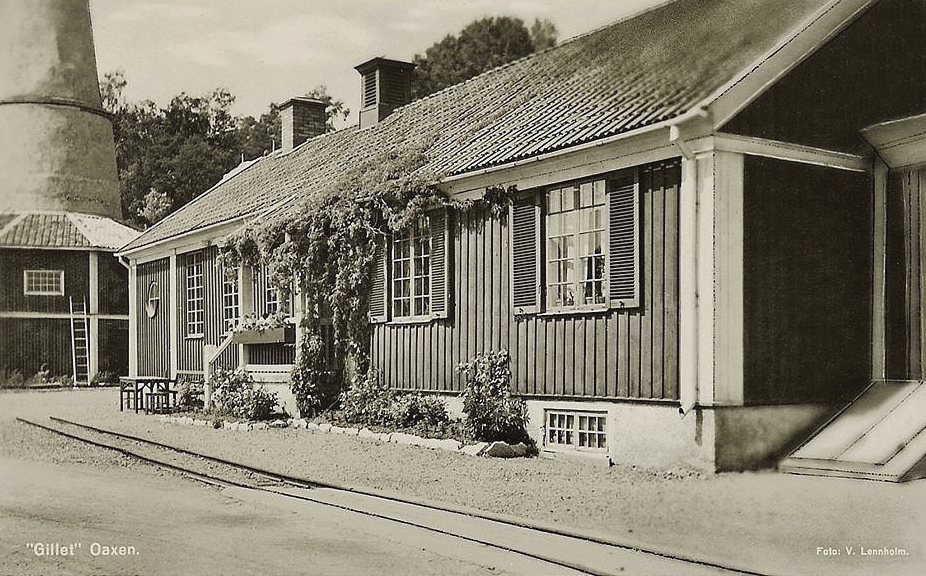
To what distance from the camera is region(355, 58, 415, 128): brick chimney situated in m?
18.5

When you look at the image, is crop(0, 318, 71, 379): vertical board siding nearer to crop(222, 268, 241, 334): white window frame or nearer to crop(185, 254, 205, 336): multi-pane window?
crop(222, 268, 241, 334): white window frame

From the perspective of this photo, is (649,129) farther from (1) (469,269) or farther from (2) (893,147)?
(1) (469,269)

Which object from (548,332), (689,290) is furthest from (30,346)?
(689,290)

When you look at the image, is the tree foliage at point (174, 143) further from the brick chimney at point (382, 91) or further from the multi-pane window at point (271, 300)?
the brick chimney at point (382, 91)

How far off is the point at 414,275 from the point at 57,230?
4.80m

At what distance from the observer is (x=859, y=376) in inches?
425

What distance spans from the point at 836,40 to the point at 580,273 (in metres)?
3.70

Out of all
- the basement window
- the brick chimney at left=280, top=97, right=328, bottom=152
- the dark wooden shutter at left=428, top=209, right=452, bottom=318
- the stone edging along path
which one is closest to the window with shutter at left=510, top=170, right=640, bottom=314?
the basement window

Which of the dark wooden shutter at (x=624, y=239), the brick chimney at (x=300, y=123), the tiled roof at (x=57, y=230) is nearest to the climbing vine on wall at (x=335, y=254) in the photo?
the brick chimney at (x=300, y=123)

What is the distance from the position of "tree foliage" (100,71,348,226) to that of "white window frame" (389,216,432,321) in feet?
8.05

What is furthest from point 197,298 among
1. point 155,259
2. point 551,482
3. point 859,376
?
point 859,376

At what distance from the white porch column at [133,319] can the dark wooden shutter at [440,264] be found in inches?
372

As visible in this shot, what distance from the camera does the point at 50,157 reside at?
1027cm

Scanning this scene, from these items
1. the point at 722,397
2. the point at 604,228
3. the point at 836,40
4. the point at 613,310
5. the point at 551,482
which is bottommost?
the point at 551,482
